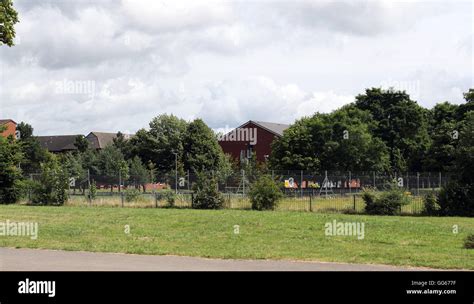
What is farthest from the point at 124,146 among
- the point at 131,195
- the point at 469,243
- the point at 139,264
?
the point at 139,264

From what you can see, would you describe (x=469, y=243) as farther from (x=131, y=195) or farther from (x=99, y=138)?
(x=99, y=138)

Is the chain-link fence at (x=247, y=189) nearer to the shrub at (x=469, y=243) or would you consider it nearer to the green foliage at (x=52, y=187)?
the green foliage at (x=52, y=187)

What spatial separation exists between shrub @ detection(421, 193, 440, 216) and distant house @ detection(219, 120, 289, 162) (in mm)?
60002

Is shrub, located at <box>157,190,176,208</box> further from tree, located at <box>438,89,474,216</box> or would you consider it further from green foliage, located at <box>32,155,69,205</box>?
tree, located at <box>438,89,474,216</box>

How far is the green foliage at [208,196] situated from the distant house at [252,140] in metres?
55.6

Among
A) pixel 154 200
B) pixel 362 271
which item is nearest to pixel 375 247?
pixel 362 271

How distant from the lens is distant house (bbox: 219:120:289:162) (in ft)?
303

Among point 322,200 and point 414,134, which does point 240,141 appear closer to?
point 414,134

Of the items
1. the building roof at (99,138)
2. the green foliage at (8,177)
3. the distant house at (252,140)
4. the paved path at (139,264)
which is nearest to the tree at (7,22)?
the paved path at (139,264)

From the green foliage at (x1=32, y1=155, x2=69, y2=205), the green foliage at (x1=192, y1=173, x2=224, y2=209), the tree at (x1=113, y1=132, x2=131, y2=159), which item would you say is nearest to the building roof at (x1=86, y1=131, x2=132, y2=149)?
the tree at (x1=113, y1=132, x2=131, y2=159)

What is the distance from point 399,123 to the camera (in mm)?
79812

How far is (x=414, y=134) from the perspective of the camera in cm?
8081

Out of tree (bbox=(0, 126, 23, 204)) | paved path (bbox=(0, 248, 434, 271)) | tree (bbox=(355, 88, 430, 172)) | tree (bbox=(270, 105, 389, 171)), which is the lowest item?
paved path (bbox=(0, 248, 434, 271))
